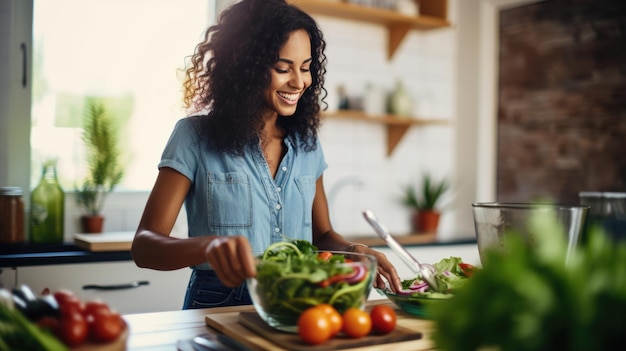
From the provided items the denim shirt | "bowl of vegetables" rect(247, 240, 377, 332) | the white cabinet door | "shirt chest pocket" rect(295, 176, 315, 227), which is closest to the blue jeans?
the denim shirt

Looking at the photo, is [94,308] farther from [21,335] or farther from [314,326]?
[314,326]

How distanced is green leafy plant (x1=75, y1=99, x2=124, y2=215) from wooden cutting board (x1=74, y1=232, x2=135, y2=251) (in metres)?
0.25

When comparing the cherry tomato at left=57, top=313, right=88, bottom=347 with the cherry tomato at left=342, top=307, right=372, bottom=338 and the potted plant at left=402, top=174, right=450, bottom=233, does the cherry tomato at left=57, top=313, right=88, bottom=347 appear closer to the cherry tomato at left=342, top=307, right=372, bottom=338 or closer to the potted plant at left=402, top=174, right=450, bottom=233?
the cherry tomato at left=342, top=307, right=372, bottom=338

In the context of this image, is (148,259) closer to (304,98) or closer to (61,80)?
(304,98)

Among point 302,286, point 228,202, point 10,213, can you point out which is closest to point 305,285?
point 302,286

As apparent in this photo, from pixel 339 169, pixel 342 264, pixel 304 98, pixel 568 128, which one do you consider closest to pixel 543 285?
pixel 342 264

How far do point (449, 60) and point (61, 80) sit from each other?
7.70ft

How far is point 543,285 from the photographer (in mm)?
646

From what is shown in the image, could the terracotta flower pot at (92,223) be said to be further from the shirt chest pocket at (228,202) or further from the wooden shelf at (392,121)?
the shirt chest pocket at (228,202)

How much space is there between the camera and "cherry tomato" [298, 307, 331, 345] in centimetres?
109

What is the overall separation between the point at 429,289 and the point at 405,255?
0.42 feet

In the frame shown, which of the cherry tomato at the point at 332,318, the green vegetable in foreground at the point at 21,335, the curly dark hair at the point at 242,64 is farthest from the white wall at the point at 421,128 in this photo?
the green vegetable in foreground at the point at 21,335

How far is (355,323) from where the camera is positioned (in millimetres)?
1146

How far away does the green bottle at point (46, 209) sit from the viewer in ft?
9.15
